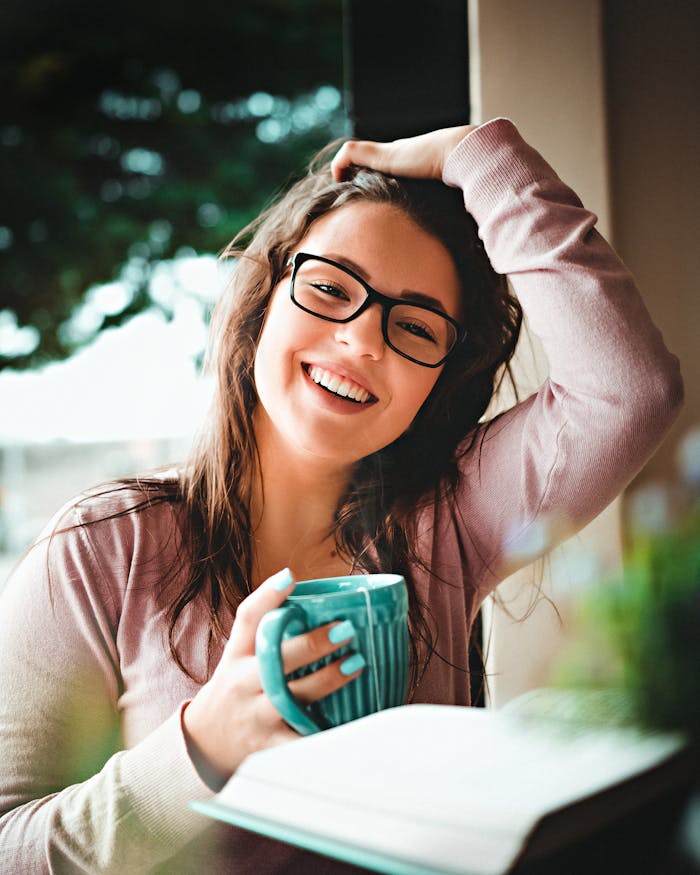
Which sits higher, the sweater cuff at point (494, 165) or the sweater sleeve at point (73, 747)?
the sweater cuff at point (494, 165)

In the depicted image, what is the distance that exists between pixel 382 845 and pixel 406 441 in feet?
1.53

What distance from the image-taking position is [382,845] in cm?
31

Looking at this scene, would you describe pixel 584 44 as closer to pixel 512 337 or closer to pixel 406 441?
pixel 512 337

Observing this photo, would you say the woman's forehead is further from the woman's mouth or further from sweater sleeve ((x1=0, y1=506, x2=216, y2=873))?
sweater sleeve ((x1=0, y1=506, x2=216, y2=873))

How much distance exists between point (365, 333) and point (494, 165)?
6.9 inches

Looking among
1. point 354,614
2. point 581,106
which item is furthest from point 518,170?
point 354,614

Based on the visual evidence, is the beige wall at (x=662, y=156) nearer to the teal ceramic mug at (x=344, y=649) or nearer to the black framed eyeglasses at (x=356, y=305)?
the black framed eyeglasses at (x=356, y=305)

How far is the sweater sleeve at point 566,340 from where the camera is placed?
0.57 metres

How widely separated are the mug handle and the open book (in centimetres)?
3

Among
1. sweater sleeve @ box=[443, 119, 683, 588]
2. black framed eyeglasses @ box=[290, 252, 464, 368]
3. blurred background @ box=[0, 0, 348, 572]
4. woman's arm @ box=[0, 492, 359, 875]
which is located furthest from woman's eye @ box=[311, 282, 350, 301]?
blurred background @ box=[0, 0, 348, 572]

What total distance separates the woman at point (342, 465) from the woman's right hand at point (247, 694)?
0.05m

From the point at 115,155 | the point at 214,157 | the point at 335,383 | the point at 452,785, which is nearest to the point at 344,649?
the point at 452,785

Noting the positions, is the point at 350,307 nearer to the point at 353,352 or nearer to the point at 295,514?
the point at 353,352

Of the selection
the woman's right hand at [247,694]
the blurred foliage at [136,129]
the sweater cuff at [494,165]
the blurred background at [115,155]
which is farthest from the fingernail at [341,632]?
the blurred foliage at [136,129]
